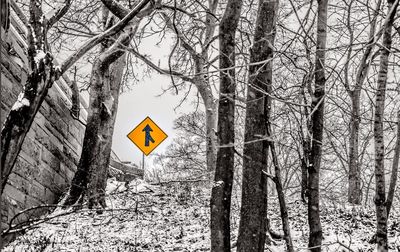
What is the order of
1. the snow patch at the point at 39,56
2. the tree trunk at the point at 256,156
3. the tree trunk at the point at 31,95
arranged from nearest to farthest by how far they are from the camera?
the tree trunk at the point at 31,95 < the snow patch at the point at 39,56 < the tree trunk at the point at 256,156

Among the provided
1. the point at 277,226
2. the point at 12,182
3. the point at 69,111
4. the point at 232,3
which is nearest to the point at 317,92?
the point at 232,3

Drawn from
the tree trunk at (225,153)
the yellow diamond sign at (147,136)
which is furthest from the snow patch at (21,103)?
the yellow diamond sign at (147,136)

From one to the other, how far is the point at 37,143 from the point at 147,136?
2341 mm

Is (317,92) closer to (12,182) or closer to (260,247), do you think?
(260,247)

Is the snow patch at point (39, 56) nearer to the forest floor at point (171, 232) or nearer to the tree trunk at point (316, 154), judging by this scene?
the forest floor at point (171, 232)

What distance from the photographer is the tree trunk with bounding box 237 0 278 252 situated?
496 cm

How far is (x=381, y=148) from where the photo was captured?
4539 mm

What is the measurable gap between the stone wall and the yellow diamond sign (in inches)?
67.1

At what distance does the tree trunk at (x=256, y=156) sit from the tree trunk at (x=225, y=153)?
0.41 metres

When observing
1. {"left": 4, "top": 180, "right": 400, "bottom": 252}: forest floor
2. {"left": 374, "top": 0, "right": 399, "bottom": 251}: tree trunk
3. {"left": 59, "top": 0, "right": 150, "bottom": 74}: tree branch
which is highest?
{"left": 59, "top": 0, "right": 150, "bottom": 74}: tree branch

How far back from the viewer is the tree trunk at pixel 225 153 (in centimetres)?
550

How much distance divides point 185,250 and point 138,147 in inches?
116

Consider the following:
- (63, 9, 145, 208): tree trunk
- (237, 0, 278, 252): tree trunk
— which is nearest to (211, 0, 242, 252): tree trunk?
(237, 0, 278, 252): tree trunk

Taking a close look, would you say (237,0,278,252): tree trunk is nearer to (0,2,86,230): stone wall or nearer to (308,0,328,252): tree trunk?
(308,0,328,252): tree trunk
